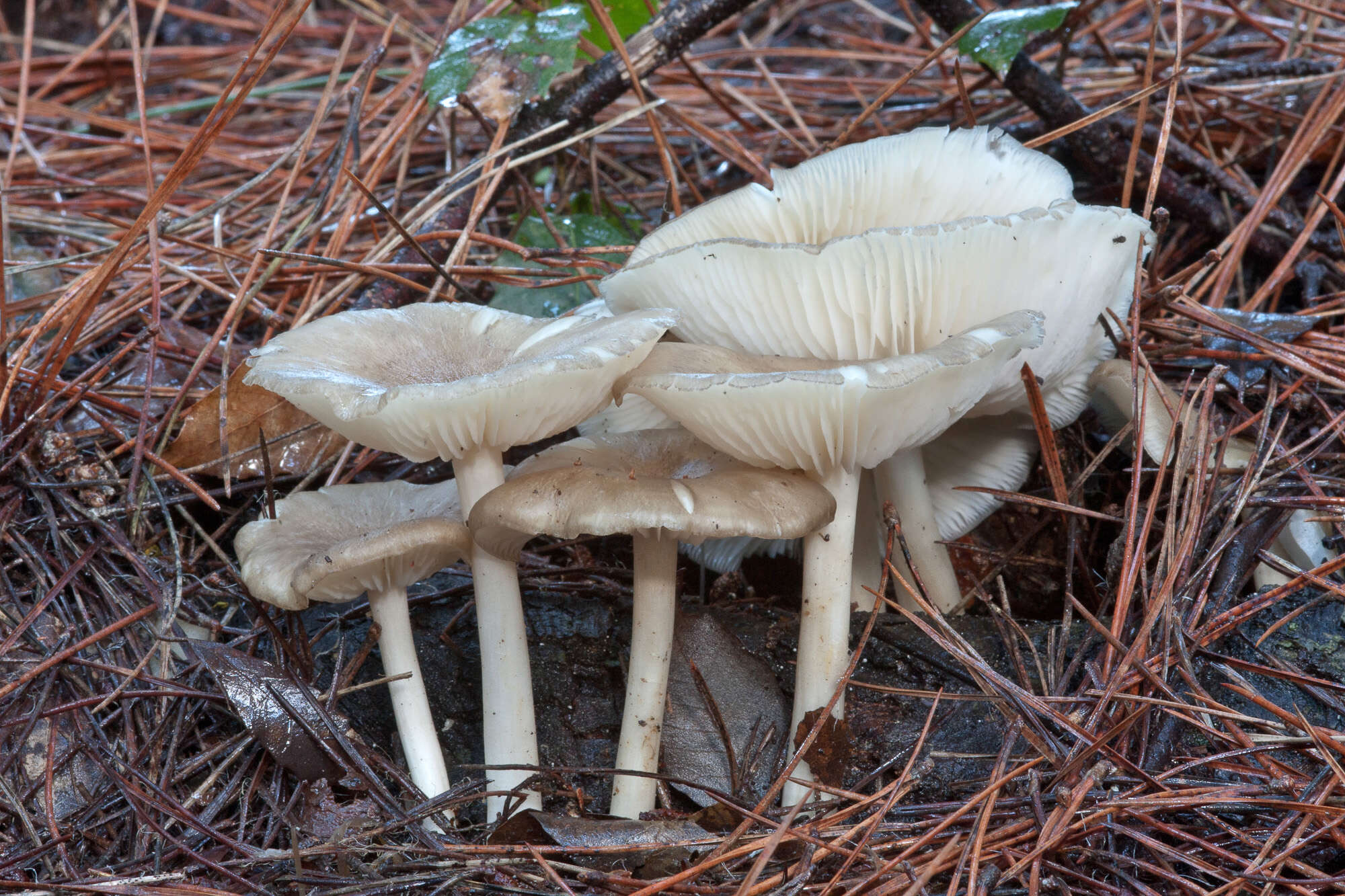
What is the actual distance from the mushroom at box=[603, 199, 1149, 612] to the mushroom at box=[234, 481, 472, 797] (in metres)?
0.69

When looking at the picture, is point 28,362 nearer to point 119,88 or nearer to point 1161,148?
point 119,88

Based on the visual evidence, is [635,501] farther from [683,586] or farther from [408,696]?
[683,586]

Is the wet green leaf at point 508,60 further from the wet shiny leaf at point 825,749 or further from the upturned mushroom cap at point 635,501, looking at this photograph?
the wet shiny leaf at point 825,749

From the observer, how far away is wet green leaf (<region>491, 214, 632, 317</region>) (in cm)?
303

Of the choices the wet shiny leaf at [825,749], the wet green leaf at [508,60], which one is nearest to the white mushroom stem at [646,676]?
the wet shiny leaf at [825,749]

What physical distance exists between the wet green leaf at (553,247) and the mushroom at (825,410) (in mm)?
1058

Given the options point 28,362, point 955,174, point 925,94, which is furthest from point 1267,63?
point 28,362

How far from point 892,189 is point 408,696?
1.65 m

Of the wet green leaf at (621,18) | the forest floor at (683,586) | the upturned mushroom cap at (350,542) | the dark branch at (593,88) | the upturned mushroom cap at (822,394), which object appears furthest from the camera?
the wet green leaf at (621,18)

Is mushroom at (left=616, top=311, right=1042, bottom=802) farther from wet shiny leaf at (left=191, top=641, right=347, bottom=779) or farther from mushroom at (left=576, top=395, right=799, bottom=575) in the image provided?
wet shiny leaf at (left=191, top=641, right=347, bottom=779)

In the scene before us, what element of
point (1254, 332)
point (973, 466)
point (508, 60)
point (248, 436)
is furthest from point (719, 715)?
point (508, 60)

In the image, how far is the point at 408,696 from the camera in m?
2.22

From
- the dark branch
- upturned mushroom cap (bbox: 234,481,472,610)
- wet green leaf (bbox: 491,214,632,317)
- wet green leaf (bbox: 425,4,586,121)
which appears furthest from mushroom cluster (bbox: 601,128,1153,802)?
the dark branch

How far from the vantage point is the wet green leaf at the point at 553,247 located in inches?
119
